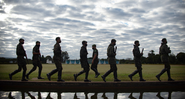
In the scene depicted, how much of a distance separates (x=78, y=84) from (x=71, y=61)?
86.5m

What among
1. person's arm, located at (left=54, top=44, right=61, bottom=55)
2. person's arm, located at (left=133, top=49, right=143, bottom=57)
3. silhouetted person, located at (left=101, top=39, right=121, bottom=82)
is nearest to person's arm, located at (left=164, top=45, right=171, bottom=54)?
person's arm, located at (left=133, top=49, right=143, bottom=57)

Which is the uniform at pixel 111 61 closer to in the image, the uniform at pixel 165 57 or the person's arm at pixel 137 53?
the person's arm at pixel 137 53

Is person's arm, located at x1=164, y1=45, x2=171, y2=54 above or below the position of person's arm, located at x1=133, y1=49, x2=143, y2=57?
above

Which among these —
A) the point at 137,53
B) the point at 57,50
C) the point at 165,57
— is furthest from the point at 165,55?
the point at 57,50

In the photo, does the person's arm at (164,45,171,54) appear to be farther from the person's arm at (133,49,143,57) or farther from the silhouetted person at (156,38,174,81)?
the person's arm at (133,49,143,57)

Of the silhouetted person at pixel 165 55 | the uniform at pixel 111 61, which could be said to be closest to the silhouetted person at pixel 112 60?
the uniform at pixel 111 61

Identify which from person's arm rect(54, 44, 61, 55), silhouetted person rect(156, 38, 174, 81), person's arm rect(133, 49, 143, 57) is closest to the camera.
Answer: person's arm rect(54, 44, 61, 55)

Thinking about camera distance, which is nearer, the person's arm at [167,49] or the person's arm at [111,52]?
the person's arm at [111,52]

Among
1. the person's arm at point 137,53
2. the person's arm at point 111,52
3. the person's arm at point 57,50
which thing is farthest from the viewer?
the person's arm at point 137,53

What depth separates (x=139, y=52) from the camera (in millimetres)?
7797

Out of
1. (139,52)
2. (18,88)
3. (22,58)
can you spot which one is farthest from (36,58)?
(139,52)

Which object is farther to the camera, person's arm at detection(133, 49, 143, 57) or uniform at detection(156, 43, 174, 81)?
person's arm at detection(133, 49, 143, 57)

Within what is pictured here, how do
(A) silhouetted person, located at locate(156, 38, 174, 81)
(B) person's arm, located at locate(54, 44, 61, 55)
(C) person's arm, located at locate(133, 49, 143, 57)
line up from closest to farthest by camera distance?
1. (B) person's arm, located at locate(54, 44, 61, 55)
2. (A) silhouetted person, located at locate(156, 38, 174, 81)
3. (C) person's arm, located at locate(133, 49, 143, 57)

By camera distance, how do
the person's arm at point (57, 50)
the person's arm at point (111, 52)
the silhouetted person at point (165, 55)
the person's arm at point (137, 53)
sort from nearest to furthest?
1. the person's arm at point (57, 50)
2. the person's arm at point (111, 52)
3. the silhouetted person at point (165, 55)
4. the person's arm at point (137, 53)
